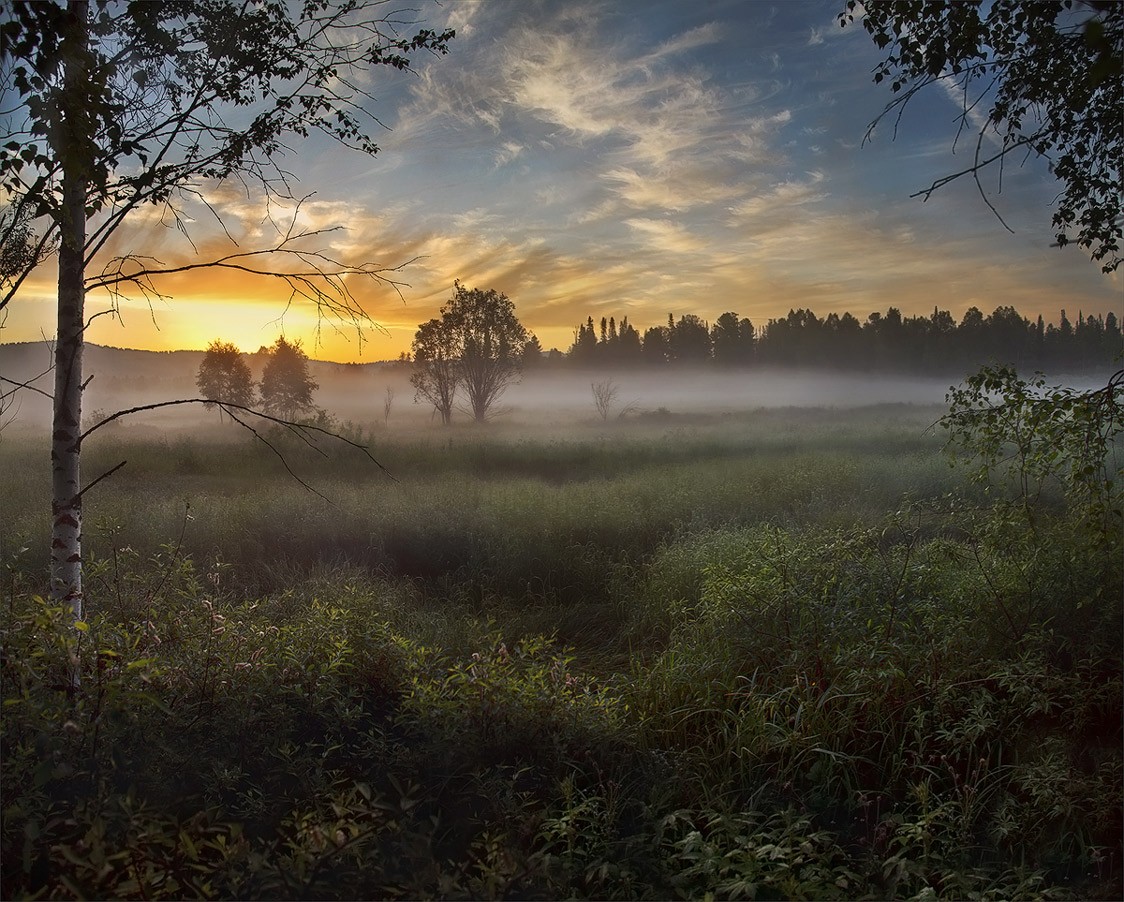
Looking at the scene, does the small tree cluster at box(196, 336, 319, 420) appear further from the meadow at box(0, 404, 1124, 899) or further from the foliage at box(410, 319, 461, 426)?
the meadow at box(0, 404, 1124, 899)

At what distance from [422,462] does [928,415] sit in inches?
365

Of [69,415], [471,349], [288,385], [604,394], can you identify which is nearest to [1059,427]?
[69,415]

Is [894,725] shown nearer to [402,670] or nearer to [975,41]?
[402,670]

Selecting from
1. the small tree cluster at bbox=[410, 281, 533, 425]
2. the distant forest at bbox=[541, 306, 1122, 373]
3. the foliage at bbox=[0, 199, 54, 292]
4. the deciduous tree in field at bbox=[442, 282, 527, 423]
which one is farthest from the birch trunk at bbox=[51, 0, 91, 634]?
the distant forest at bbox=[541, 306, 1122, 373]

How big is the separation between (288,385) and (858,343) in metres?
12.5

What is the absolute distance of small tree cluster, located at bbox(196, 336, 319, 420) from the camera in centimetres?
1391

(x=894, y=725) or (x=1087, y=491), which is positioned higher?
(x=1087, y=491)

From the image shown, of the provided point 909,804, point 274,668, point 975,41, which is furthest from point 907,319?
point 274,668

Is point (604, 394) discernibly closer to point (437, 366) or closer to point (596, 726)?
point (437, 366)

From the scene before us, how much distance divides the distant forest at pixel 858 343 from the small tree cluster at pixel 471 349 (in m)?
Answer: 0.43

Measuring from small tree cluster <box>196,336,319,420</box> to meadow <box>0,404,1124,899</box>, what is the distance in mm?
Answer: 6702

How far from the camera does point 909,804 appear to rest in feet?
11.5

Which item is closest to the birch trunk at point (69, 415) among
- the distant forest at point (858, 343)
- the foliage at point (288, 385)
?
the distant forest at point (858, 343)

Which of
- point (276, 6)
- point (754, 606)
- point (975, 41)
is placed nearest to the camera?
point (975, 41)
